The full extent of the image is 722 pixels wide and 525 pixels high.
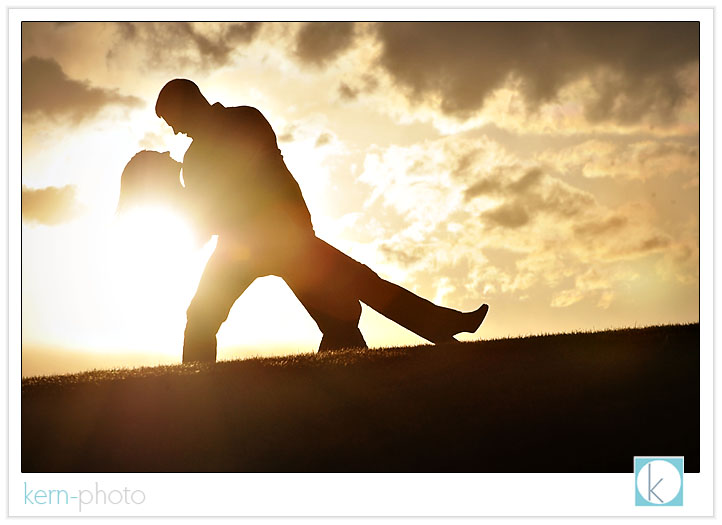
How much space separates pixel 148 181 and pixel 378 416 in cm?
488

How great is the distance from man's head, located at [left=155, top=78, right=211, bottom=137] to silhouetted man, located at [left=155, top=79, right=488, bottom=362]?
0.04ft

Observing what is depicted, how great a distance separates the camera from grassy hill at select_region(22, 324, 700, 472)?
6.82 m

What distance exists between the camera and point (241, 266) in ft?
34.2

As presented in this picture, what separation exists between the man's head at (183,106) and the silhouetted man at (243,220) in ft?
0.04

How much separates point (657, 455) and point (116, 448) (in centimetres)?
466
